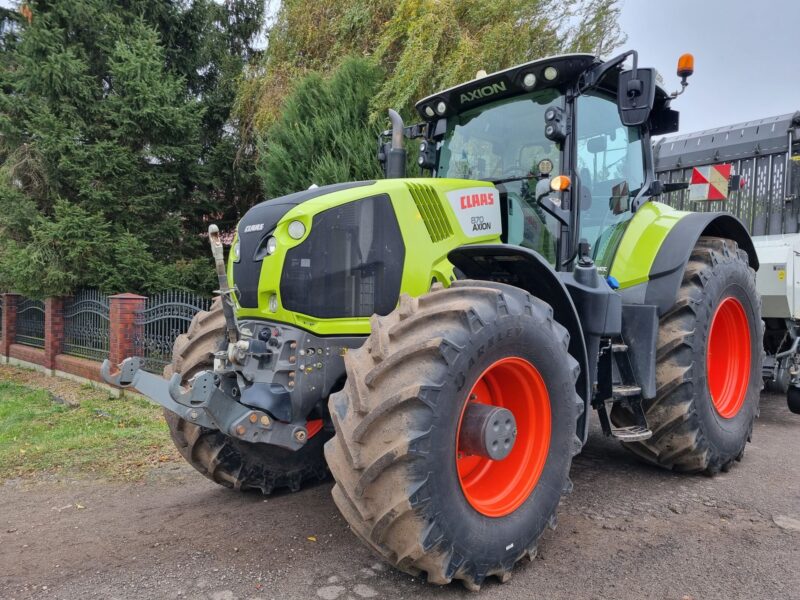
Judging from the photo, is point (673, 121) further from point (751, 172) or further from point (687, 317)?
point (751, 172)

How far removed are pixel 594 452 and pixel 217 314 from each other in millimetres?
3177

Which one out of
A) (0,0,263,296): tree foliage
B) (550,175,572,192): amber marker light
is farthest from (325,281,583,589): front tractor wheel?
(0,0,263,296): tree foliage

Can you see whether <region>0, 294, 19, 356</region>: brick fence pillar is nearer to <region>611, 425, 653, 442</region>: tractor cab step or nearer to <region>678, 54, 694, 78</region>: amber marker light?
<region>611, 425, 653, 442</region>: tractor cab step

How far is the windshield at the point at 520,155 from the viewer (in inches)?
154

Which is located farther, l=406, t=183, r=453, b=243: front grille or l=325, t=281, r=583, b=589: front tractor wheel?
l=406, t=183, r=453, b=243: front grille

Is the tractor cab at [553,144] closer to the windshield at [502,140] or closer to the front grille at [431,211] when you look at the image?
the windshield at [502,140]

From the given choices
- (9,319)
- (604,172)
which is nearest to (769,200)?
(604,172)

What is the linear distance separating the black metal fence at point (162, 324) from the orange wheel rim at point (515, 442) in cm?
570

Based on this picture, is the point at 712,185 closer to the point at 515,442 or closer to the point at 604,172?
the point at 604,172

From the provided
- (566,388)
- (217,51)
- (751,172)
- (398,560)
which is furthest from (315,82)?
(398,560)

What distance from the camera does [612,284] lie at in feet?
13.3

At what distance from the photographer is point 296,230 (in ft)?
10.4

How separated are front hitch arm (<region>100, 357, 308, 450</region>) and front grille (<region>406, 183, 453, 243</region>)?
127 cm

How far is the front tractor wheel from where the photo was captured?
8.03 ft
